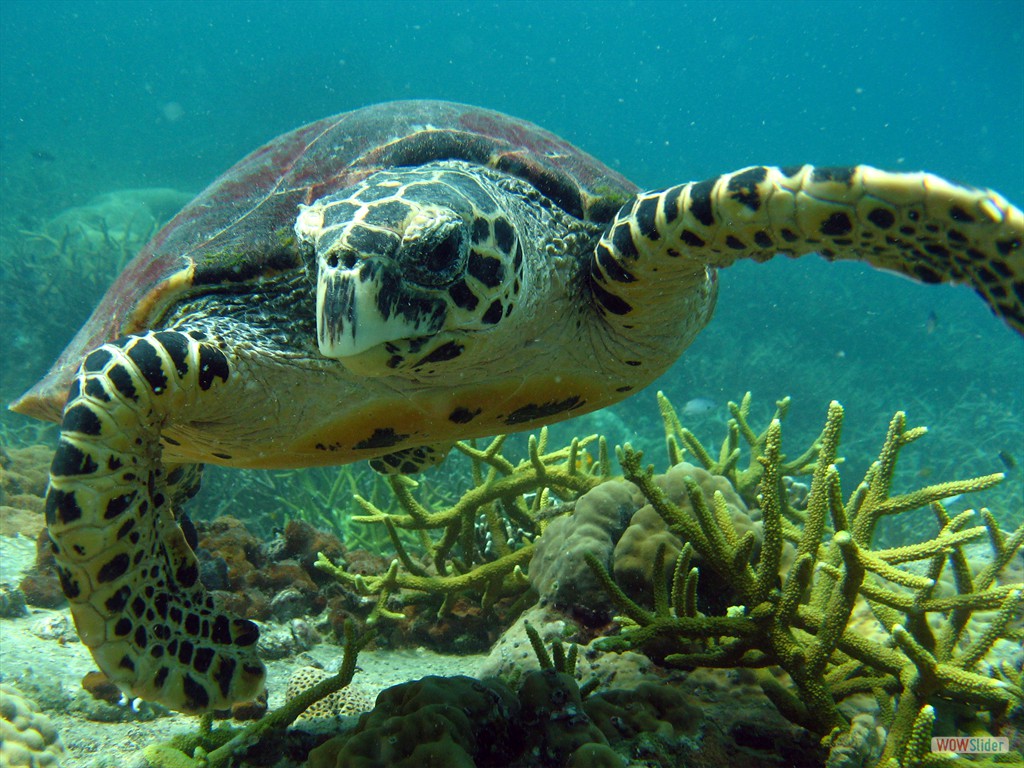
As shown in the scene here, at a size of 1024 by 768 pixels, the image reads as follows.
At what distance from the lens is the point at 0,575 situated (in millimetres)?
4738

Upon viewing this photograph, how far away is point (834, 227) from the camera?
249cm

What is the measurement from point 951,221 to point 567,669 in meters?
2.36

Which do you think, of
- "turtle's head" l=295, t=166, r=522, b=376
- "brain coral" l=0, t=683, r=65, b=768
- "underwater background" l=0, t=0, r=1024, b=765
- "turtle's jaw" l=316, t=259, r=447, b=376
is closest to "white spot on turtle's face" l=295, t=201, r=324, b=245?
"turtle's head" l=295, t=166, r=522, b=376

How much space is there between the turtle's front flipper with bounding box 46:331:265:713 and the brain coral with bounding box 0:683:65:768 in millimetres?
761

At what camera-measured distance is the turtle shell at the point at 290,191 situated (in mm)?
3002

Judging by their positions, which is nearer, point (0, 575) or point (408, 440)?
point (408, 440)

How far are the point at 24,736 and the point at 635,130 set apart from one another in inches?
3414

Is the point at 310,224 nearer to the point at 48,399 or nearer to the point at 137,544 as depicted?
the point at 137,544

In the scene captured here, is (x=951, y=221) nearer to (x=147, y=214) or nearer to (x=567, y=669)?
(x=567, y=669)

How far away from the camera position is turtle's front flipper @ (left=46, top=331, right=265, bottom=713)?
2166 mm

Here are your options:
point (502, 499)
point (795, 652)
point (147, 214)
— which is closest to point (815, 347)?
point (502, 499)

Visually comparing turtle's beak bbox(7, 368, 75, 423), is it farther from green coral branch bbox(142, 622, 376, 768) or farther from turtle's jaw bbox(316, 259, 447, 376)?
turtle's jaw bbox(316, 259, 447, 376)

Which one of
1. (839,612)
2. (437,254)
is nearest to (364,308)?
(437,254)

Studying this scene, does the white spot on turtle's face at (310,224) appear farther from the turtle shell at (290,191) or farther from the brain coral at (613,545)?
the brain coral at (613,545)
